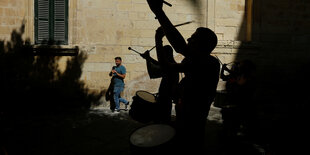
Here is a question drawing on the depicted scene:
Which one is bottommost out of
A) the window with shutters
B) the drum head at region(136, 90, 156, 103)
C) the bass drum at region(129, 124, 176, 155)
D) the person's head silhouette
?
the bass drum at region(129, 124, 176, 155)

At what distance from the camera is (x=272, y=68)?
952 cm

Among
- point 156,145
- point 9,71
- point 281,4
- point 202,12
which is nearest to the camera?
point 156,145

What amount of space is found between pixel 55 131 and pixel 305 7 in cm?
909

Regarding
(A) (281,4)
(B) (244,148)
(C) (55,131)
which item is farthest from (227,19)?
(C) (55,131)

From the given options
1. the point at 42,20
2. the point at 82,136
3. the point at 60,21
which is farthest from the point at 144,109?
the point at 42,20

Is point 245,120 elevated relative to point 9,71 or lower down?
lower down

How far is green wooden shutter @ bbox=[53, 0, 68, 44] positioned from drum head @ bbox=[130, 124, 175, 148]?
21.7ft

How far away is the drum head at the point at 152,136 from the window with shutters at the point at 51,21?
21.7ft

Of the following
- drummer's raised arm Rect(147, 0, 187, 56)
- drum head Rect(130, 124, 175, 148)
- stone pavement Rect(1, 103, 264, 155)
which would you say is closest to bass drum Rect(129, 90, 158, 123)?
drum head Rect(130, 124, 175, 148)

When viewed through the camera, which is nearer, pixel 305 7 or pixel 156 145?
pixel 156 145

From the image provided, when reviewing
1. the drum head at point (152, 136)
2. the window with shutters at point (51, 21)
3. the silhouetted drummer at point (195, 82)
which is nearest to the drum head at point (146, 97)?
the drum head at point (152, 136)

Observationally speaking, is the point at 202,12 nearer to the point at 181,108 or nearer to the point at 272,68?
the point at 272,68

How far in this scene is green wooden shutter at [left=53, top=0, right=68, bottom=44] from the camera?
8250mm

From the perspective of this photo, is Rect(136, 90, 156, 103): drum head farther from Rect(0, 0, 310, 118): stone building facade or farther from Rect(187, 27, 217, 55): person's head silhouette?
Rect(0, 0, 310, 118): stone building facade
